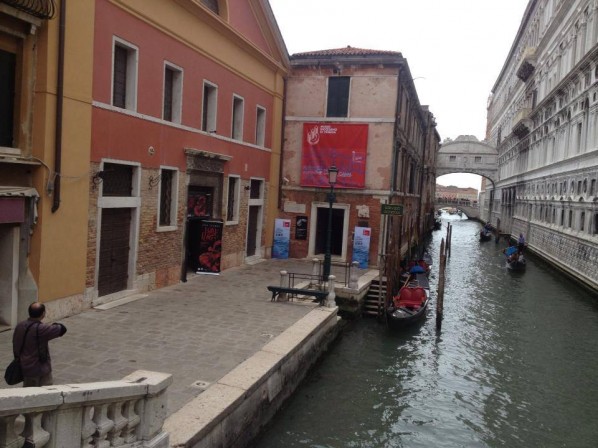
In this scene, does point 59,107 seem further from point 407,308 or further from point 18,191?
point 407,308

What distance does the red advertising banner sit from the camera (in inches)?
766

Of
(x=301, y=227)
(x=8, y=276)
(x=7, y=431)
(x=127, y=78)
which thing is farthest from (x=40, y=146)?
(x=301, y=227)

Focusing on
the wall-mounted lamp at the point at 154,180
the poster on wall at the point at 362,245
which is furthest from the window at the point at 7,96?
the poster on wall at the point at 362,245

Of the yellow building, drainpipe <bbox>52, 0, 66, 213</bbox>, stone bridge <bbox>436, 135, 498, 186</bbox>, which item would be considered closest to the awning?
the yellow building

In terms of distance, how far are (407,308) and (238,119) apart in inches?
329

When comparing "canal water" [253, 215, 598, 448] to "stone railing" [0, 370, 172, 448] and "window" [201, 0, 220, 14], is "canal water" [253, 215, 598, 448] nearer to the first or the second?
"stone railing" [0, 370, 172, 448]

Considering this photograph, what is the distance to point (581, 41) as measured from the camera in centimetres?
2459

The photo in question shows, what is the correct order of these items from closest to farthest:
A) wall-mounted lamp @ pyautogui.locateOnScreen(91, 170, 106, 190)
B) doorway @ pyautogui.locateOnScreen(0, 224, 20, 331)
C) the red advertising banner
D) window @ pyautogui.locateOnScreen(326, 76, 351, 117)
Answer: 1. doorway @ pyautogui.locateOnScreen(0, 224, 20, 331)
2. wall-mounted lamp @ pyautogui.locateOnScreen(91, 170, 106, 190)
3. the red advertising banner
4. window @ pyautogui.locateOnScreen(326, 76, 351, 117)

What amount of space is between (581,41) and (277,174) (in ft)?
54.9

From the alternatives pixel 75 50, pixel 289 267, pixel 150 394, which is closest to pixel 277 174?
pixel 289 267

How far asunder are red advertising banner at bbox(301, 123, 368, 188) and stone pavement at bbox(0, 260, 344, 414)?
7087 millimetres

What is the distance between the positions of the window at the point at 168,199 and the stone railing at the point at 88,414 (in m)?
8.67

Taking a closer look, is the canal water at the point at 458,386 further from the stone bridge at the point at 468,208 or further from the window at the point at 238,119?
the stone bridge at the point at 468,208

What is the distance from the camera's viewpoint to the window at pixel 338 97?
64.5ft
